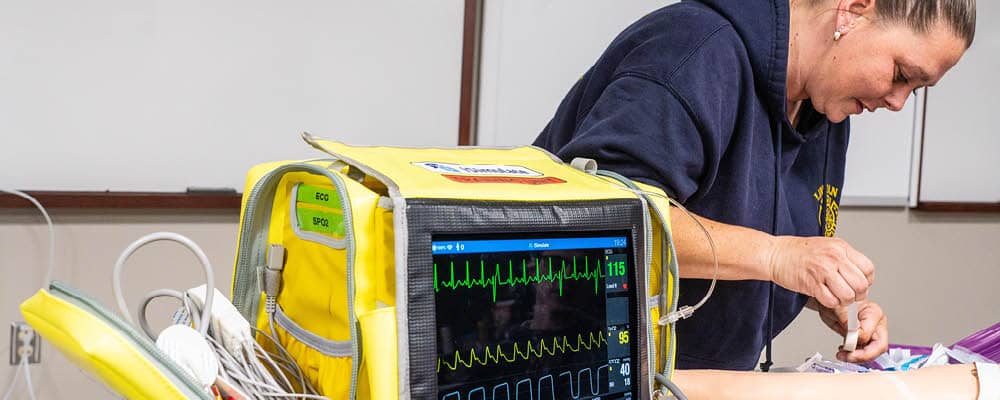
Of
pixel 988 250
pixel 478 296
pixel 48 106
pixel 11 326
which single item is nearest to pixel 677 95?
pixel 478 296

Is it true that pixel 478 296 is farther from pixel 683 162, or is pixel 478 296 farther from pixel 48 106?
pixel 48 106

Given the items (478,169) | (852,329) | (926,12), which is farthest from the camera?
(852,329)

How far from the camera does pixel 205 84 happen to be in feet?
6.69

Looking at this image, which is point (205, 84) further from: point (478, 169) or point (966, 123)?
point (966, 123)

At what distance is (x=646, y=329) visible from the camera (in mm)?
901

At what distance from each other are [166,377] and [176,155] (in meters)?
1.52

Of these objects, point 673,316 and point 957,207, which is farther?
point 957,207

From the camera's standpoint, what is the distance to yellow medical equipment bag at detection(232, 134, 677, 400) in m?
0.73

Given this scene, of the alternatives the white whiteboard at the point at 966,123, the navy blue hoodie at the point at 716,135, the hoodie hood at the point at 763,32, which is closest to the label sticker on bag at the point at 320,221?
the navy blue hoodie at the point at 716,135

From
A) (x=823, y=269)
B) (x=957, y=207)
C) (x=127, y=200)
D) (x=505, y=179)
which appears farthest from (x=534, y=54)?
(x=957, y=207)

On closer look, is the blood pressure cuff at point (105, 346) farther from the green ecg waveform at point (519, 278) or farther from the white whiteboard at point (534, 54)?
the white whiteboard at point (534, 54)

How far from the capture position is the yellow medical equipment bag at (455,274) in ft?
2.38

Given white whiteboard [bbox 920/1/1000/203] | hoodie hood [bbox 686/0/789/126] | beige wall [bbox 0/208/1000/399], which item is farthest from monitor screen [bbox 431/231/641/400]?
white whiteboard [bbox 920/1/1000/203]

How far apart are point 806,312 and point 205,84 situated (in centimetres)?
207
